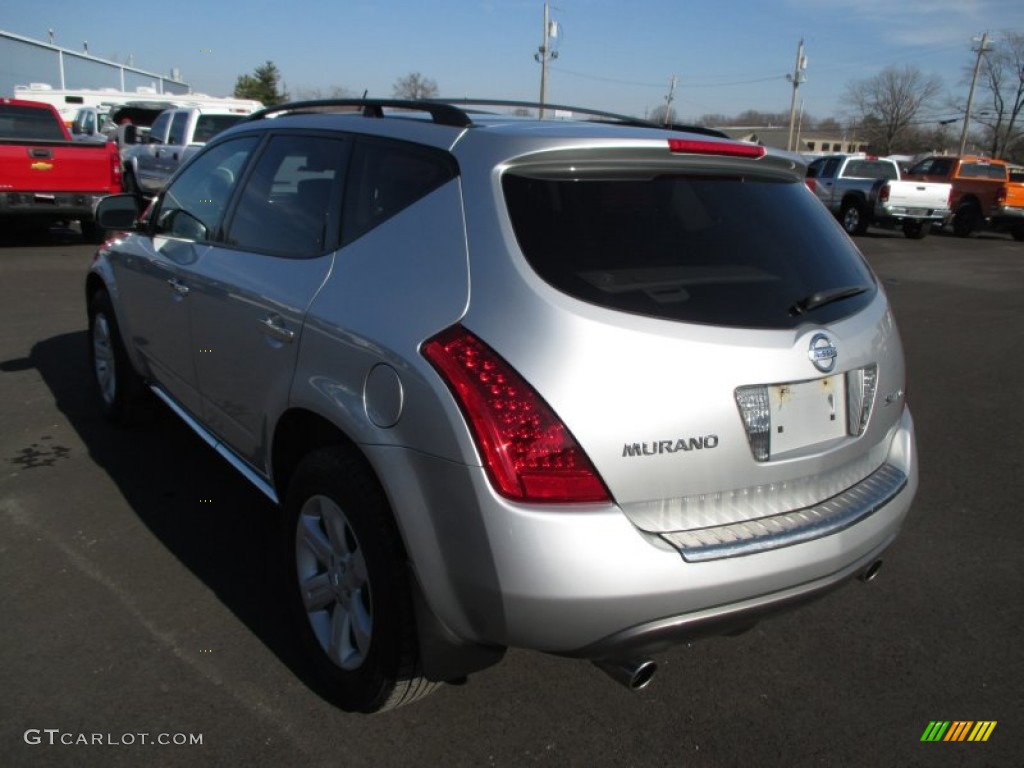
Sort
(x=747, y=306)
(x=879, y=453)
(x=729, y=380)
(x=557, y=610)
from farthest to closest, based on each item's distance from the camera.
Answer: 1. (x=879, y=453)
2. (x=747, y=306)
3. (x=729, y=380)
4. (x=557, y=610)

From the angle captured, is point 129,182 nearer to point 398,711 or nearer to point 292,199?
point 292,199

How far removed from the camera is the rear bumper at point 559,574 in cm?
200

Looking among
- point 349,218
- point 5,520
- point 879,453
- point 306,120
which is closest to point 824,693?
point 879,453

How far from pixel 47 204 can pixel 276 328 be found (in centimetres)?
1071

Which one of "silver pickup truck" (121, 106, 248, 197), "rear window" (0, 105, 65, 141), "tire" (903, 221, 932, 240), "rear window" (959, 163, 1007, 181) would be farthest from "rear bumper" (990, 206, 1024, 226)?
"rear window" (0, 105, 65, 141)

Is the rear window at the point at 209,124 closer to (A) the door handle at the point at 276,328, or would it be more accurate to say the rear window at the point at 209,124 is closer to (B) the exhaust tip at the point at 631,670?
(A) the door handle at the point at 276,328

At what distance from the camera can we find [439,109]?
2.72 meters

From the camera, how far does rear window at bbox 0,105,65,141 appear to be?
39.3 ft

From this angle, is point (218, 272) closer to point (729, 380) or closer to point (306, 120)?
point (306, 120)

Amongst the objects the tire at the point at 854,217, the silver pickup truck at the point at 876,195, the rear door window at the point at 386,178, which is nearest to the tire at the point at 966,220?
the silver pickup truck at the point at 876,195

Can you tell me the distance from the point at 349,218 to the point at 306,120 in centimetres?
76

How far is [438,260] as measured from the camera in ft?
7.45

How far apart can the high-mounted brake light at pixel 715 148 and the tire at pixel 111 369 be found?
3.44 m

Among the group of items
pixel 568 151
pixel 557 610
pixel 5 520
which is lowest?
pixel 5 520
